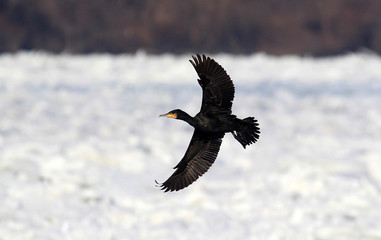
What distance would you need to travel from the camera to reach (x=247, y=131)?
5258mm

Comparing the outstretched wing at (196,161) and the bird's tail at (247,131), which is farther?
the outstretched wing at (196,161)

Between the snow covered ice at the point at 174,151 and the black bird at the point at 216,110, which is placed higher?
the snow covered ice at the point at 174,151

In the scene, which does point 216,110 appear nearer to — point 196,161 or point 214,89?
point 214,89

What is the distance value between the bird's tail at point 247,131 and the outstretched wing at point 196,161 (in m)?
0.53

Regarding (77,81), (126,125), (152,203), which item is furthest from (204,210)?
(77,81)

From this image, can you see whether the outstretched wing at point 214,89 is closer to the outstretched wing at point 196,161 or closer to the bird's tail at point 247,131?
the bird's tail at point 247,131

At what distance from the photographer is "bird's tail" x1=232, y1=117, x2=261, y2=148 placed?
17.1 ft

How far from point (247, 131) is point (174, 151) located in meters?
10.9

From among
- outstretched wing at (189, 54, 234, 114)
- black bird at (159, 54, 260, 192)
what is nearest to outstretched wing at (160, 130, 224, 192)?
black bird at (159, 54, 260, 192)

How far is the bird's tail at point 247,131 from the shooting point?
5.22 metres

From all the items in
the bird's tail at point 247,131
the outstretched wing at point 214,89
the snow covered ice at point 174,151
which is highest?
the snow covered ice at point 174,151

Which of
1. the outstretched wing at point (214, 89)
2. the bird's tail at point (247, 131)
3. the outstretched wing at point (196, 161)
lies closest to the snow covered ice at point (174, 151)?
the outstretched wing at point (196, 161)

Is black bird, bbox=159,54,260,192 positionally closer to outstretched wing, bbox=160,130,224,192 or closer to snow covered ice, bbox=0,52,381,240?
outstretched wing, bbox=160,130,224,192

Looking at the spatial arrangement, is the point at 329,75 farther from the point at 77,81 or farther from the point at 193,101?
the point at 77,81
